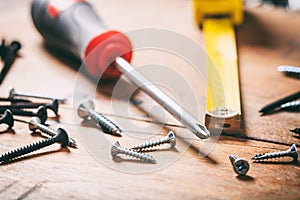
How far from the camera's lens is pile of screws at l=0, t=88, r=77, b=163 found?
722mm

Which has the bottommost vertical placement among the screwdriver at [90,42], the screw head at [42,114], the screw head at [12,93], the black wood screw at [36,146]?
the black wood screw at [36,146]

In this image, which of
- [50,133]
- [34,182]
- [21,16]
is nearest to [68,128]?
[50,133]

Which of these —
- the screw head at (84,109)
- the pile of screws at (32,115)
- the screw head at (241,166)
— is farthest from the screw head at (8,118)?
the screw head at (241,166)

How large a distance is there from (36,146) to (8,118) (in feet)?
0.29

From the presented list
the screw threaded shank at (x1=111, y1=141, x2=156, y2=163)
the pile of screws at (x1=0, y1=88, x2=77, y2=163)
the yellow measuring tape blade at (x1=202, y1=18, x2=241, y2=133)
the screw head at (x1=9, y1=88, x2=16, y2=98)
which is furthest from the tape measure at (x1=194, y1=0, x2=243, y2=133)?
the screw head at (x1=9, y1=88, x2=16, y2=98)

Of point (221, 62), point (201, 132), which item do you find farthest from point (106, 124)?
point (221, 62)

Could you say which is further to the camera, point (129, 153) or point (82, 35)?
point (82, 35)

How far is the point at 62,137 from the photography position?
74cm

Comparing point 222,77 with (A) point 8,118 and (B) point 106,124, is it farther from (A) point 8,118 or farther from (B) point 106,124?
(A) point 8,118

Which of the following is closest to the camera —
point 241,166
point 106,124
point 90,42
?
point 241,166

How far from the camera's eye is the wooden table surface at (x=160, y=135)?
0.65 meters

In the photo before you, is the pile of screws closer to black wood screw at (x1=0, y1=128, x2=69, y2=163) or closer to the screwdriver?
black wood screw at (x1=0, y1=128, x2=69, y2=163)

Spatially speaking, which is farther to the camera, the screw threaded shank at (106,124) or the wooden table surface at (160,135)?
the screw threaded shank at (106,124)

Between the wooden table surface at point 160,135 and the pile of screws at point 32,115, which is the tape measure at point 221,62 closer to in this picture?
the wooden table surface at point 160,135
